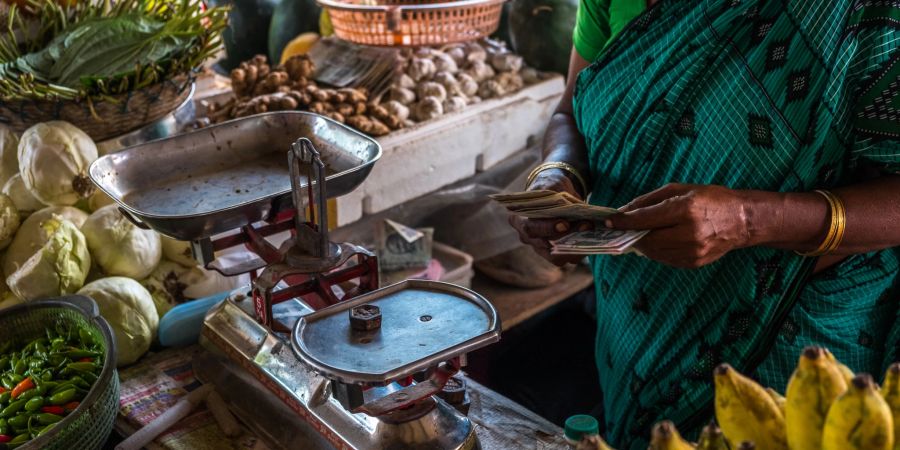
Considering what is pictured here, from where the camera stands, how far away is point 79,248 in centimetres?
200

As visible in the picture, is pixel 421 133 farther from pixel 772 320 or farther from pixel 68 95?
pixel 772 320

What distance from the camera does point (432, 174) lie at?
301 centimetres

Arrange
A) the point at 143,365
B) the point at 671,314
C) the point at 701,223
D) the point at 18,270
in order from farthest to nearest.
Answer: the point at 18,270 < the point at 143,365 < the point at 671,314 < the point at 701,223

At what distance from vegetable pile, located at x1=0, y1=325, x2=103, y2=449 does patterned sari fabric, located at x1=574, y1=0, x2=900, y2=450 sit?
1114 mm

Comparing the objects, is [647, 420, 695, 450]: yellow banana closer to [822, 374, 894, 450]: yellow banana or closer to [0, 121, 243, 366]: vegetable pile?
[822, 374, 894, 450]: yellow banana

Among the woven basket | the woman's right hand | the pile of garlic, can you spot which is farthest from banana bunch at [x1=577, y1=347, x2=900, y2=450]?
the pile of garlic

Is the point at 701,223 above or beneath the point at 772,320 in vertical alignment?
above

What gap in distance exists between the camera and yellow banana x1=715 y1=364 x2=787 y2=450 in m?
0.89

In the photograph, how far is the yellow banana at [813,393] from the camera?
82cm

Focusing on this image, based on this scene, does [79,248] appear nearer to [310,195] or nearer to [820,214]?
[310,195]

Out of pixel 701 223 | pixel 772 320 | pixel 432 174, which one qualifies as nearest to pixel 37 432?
pixel 701 223

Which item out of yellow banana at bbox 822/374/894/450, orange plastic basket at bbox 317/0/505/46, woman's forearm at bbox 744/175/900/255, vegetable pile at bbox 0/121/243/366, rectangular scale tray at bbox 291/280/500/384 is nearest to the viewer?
yellow banana at bbox 822/374/894/450

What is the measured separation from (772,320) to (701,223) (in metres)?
0.37

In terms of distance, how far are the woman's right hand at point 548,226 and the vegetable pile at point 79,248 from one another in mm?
938
